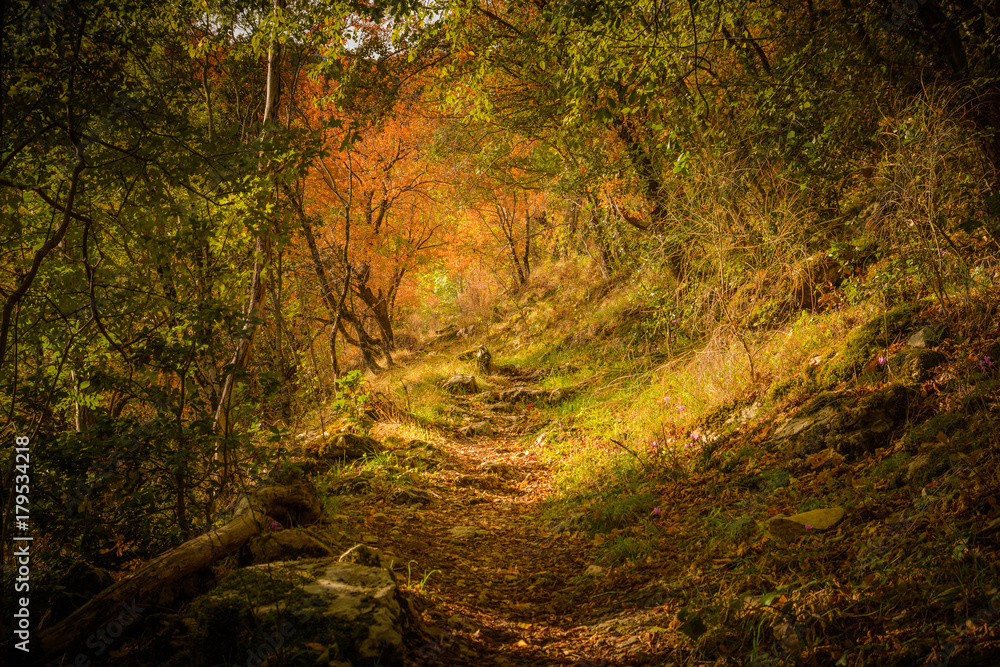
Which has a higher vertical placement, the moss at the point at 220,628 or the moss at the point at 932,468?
the moss at the point at 932,468

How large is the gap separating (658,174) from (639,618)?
6.43 m

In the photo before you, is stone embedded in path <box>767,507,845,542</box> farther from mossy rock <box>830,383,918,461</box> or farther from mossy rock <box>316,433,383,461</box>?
mossy rock <box>316,433,383,461</box>

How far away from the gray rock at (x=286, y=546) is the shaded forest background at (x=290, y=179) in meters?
0.43

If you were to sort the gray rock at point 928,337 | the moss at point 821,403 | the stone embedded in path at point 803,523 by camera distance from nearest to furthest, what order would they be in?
the stone embedded in path at point 803,523, the gray rock at point 928,337, the moss at point 821,403

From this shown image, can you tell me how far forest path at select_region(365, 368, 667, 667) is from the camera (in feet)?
9.40

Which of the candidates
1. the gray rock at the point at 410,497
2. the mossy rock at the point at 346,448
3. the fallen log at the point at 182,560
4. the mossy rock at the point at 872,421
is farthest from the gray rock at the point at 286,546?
the mossy rock at the point at 872,421

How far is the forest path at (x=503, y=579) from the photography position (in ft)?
9.40

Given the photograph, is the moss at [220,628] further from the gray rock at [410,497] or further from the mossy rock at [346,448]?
the mossy rock at [346,448]

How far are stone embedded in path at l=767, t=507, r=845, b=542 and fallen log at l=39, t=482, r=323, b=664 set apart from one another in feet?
10.7

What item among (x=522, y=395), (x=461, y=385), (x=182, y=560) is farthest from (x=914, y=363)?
(x=461, y=385)

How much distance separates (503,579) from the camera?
161 inches

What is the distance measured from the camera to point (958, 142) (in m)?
4.22

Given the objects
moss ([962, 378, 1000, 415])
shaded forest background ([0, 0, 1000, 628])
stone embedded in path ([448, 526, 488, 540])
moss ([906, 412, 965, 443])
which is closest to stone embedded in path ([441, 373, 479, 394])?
shaded forest background ([0, 0, 1000, 628])

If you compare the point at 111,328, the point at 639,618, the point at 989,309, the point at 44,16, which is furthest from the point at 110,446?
the point at 989,309
